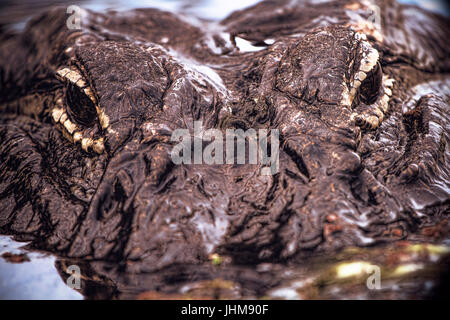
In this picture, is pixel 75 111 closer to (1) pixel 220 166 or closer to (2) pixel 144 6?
(1) pixel 220 166

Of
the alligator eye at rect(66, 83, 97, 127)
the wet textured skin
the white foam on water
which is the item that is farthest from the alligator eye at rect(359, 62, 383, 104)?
the white foam on water

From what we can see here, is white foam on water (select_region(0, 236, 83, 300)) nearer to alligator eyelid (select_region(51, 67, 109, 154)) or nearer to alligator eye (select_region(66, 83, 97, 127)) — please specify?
alligator eyelid (select_region(51, 67, 109, 154))

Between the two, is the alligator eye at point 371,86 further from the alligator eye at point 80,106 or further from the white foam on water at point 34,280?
the white foam on water at point 34,280

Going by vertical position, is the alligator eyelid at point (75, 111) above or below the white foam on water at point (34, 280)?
above

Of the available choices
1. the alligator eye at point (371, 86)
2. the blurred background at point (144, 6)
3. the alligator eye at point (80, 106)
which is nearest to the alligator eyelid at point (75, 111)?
the alligator eye at point (80, 106)
